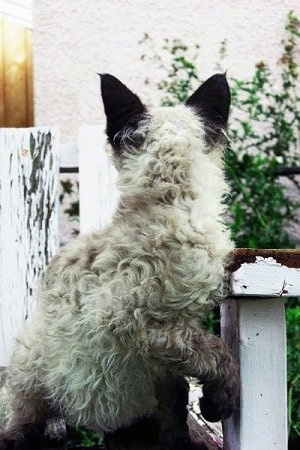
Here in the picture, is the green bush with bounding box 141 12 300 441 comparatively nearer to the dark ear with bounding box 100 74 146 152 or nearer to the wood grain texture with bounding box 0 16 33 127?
the wood grain texture with bounding box 0 16 33 127

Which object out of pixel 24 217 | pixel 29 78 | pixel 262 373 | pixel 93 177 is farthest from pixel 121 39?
pixel 262 373

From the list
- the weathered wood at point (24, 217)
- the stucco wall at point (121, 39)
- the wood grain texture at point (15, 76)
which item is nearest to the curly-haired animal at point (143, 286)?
the weathered wood at point (24, 217)

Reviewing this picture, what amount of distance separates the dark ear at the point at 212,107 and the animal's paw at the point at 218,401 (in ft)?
1.56

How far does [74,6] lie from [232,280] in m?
2.92

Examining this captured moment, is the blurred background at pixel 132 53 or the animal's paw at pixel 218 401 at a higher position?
the blurred background at pixel 132 53

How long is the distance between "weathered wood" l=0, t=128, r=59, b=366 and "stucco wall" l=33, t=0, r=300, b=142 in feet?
5.09

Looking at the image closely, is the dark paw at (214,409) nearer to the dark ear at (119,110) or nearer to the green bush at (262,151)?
the dark ear at (119,110)

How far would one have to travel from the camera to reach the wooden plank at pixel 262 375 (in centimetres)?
152

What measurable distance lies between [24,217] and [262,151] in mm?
1625

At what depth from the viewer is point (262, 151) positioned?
3717 millimetres

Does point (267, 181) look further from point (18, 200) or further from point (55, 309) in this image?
point (55, 309)

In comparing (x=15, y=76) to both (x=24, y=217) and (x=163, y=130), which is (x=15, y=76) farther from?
(x=163, y=130)

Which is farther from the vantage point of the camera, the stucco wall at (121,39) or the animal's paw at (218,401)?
the stucco wall at (121,39)

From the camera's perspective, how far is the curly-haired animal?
4.57 feet
